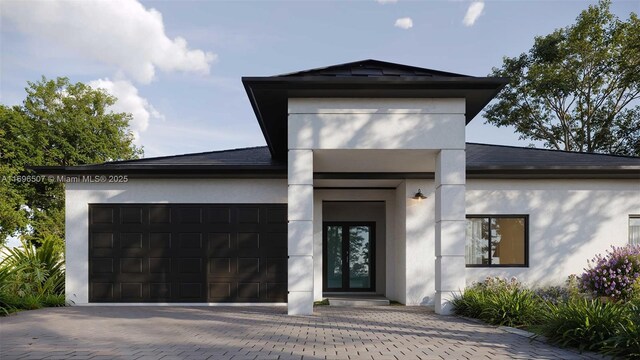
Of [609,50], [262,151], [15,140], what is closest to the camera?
[262,151]

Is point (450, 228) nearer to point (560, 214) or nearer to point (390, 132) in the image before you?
point (390, 132)

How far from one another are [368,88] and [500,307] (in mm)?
4690

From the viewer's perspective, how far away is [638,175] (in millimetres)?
11766

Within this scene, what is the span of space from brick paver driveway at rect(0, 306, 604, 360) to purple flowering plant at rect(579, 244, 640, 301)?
2.94 meters

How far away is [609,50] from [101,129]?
98.6 ft

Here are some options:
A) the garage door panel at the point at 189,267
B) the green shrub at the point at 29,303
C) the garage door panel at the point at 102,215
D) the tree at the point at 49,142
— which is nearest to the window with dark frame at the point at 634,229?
the garage door panel at the point at 189,267

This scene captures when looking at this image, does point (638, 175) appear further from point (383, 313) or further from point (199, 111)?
point (199, 111)

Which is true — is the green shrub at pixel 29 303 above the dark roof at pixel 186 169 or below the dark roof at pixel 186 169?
below

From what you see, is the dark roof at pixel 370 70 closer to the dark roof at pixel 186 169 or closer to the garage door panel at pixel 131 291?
the dark roof at pixel 186 169

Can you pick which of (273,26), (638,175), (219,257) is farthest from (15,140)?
(638,175)

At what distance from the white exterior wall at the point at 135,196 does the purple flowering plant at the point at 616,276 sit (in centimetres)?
701

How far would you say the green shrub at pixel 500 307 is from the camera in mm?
7812

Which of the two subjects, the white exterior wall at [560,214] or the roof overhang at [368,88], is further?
the white exterior wall at [560,214]

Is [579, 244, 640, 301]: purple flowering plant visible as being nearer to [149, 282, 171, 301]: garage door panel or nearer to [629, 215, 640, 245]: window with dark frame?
[629, 215, 640, 245]: window with dark frame
